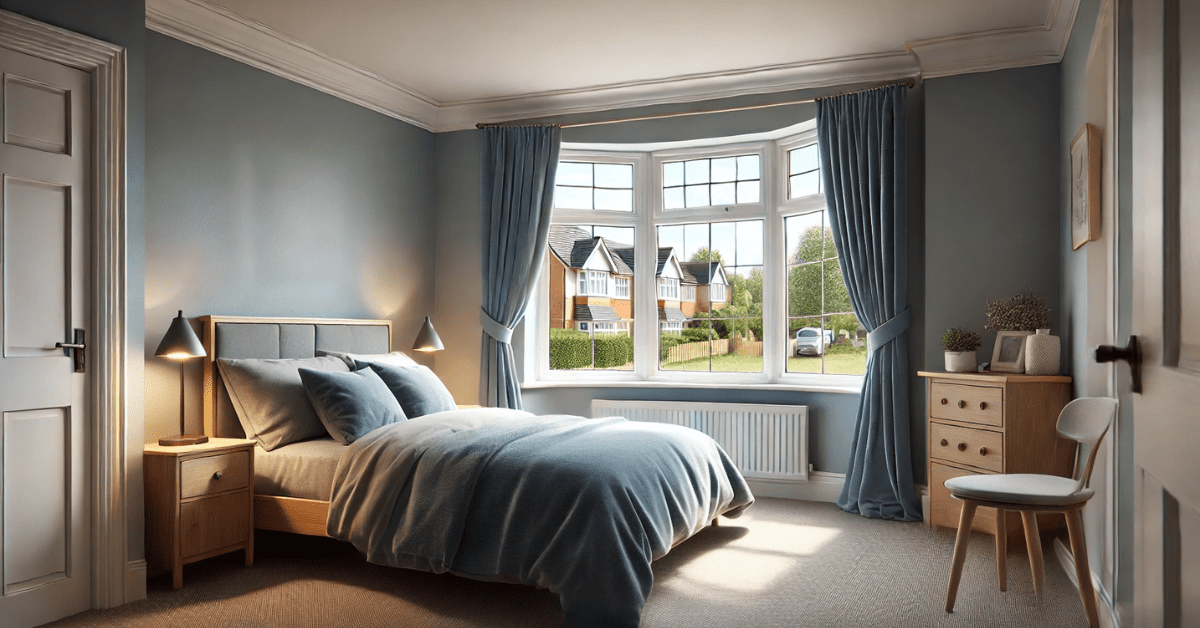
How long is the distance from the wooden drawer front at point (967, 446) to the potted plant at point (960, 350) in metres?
0.31

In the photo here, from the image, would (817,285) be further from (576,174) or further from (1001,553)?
(1001,553)

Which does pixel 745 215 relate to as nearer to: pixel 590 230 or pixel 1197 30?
pixel 590 230

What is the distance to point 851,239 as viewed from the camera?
475 cm

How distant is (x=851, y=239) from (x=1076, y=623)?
94.7 inches

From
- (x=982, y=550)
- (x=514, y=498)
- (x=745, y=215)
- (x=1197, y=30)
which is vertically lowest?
(x=982, y=550)

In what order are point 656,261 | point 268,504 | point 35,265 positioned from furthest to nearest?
point 656,261, point 268,504, point 35,265

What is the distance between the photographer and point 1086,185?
3316 mm

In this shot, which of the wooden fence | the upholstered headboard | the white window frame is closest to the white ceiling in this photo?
the white window frame

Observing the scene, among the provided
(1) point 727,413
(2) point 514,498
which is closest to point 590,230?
(1) point 727,413

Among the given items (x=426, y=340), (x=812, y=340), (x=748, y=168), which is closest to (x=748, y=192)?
(x=748, y=168)

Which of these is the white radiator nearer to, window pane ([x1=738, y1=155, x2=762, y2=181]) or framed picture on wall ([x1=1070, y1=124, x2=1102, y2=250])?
window pane ([x1=738, y1=155, x2=762, y2=181])

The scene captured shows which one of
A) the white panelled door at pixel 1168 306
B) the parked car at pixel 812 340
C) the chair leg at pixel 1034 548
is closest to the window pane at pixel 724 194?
the parked car at pixel 812 340

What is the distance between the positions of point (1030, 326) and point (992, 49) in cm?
150

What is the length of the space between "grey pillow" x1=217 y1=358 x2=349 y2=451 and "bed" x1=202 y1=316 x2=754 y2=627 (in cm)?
1
